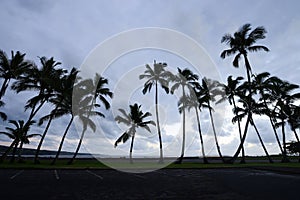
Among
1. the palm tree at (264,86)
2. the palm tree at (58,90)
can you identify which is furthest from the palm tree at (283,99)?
the palm tree at (58,90)

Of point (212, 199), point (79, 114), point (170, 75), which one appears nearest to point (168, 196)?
point (212, 199)

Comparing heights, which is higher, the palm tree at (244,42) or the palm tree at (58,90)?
the palm tree at (244,42)

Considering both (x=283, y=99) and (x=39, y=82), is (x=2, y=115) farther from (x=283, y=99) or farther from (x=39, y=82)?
(x=283, y=99)

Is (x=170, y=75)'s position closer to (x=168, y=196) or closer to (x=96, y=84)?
(x=96, y=84)

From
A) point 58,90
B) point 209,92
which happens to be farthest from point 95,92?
point 209,92

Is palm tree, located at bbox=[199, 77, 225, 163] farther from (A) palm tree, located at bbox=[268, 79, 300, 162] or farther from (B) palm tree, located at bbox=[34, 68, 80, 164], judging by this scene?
(B) palm tree, located at bbox=[34, 68, 80, 164]

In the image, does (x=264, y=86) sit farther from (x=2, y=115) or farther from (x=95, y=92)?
(x=2, y=115)

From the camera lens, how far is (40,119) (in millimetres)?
26578

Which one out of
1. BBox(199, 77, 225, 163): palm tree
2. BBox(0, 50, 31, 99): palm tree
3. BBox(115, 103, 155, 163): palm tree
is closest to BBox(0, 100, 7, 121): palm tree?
BBox(0, 50, 31, 99): palm tree

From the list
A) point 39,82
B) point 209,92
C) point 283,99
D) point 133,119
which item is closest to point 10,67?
point 39,82

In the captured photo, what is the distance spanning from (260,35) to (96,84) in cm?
2235

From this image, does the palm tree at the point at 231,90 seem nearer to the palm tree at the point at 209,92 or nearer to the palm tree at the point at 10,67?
the palm tree at the point at 209,92

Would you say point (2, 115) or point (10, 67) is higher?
point (10, 67)

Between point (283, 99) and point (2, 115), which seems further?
point (283, 99)
